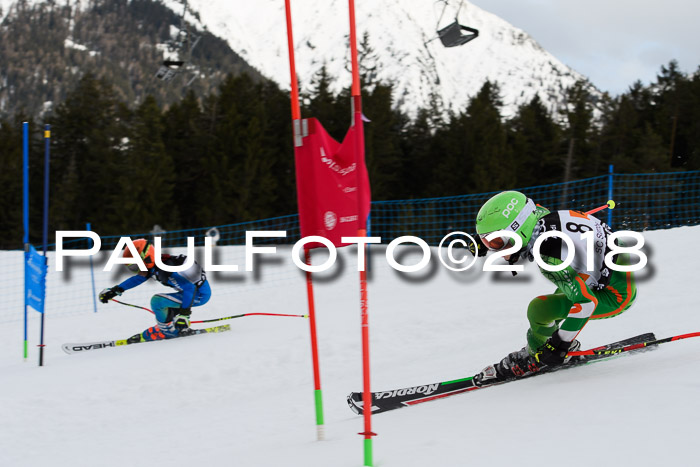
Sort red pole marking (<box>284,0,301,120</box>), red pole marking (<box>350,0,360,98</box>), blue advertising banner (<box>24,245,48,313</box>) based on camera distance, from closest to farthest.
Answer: red pole marking (<box>350,0,360,98</box>)
red pole marking (<box>284,0,301,120</box>)
blue advertising banner (<box>24,245,48,313</box>)

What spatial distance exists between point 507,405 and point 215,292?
8461 mm

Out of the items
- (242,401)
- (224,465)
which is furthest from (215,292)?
(224,465)

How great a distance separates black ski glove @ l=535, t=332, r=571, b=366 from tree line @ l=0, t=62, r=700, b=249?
29073mm

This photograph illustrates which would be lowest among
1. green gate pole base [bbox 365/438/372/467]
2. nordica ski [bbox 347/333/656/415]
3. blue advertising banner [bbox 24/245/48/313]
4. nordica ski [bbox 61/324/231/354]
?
nordica ski [bbox 61/324/231/354]

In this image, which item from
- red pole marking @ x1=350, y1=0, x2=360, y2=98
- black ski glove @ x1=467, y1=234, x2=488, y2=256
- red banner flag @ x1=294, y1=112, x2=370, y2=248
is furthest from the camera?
black ski glove @ x1=467, y1=234, x2=488, y2=256

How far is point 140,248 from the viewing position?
7.79m

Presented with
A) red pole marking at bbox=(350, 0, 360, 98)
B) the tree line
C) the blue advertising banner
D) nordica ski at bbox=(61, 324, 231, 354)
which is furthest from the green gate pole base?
the tree line

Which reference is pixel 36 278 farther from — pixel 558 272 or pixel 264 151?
pixel 264 151

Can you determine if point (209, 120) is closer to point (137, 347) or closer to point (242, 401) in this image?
point (137, 347)

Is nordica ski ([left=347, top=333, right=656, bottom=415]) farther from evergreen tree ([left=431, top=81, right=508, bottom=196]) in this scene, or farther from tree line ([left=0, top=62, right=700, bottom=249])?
evergreen tree ([left=431, top=81, right=508, bottom=196])

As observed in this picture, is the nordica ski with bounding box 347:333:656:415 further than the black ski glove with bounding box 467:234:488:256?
Yes

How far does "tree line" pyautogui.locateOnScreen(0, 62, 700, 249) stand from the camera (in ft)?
108

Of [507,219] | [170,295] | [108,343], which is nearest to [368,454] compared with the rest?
[507,219]

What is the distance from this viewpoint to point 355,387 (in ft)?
18.3
